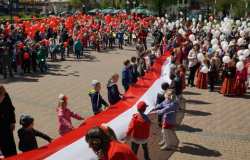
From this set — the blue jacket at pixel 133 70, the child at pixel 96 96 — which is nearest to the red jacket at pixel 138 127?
the child at pixel 96 96

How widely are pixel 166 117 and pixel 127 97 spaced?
1812 millimetres

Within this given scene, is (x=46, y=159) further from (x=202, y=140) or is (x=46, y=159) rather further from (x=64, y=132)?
(x=202, y=140)

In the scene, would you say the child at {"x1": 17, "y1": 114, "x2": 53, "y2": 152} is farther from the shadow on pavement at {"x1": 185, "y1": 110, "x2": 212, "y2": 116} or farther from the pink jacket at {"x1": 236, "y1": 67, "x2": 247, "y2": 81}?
the pink jacket at {"x1": 236, "y1": 67, "x2": 247, "y2": 81}

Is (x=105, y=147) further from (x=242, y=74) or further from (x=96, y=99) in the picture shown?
(x=242, y=74)

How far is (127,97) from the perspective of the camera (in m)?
7.62

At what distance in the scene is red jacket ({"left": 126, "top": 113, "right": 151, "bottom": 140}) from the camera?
504 centimetres

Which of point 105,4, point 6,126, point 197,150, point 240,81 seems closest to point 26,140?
point 6,126

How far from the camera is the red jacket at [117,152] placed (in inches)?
117

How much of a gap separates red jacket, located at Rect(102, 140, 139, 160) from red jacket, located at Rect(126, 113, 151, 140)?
1971 millimetres

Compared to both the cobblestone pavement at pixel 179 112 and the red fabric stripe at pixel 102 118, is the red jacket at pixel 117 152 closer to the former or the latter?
the red fabric stripe at pixel 102 118

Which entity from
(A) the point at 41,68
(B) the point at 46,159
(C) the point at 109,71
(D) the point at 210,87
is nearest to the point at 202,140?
(B) the point at 46,159

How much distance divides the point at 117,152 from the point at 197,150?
3.87 meters

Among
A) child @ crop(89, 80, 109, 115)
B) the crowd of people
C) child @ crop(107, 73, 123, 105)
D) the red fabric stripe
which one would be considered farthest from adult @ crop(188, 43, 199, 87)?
child @ crop(89, 80, 109, 115)

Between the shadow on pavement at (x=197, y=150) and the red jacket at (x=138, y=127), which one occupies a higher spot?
the red jacket at (x=138, y=127)
